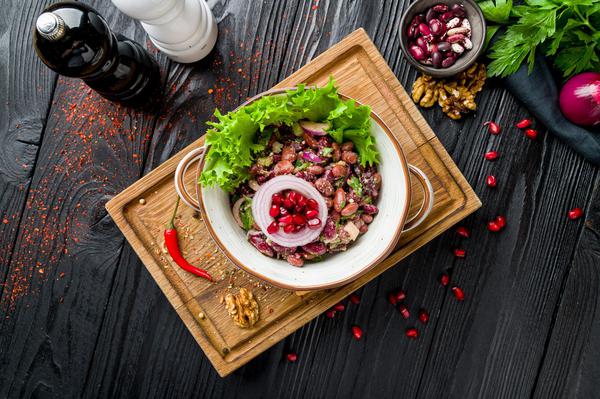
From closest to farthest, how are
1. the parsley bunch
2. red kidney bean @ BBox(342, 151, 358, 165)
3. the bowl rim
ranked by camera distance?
the bowl rim → red kidney bean @ BBox(342, 151, 358, 165) → the parsley bunch

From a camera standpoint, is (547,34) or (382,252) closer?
(382,252)

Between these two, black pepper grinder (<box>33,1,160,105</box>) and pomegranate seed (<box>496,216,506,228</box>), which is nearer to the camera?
black pepper grinder (<box>33,1,160,105</box>)

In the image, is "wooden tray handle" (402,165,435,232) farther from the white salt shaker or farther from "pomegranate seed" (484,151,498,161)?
the white salt shaker

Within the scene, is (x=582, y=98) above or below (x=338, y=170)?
below

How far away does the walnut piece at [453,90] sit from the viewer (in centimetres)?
241

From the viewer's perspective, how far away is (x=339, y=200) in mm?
1934

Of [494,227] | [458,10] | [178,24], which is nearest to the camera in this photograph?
[178,24]

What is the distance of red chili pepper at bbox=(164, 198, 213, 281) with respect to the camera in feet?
7.35

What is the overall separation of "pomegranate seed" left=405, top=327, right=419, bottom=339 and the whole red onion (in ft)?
4.09

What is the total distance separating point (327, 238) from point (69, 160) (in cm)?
147

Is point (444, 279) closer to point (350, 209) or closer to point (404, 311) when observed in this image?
point (404, 311)

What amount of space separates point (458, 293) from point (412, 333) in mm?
299

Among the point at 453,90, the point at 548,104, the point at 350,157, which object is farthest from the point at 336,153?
the point at 548,104

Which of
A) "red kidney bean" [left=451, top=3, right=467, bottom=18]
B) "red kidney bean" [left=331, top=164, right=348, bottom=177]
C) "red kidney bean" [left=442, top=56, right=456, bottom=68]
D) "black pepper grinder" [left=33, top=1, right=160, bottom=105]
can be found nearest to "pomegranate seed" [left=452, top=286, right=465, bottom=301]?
"red kidney bean" [left=331, top=164, right=348, bottom=177]
